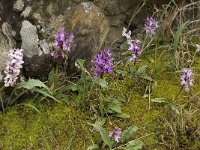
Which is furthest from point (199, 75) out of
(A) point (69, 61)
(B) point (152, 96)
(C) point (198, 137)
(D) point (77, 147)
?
(D) point (77, 147)

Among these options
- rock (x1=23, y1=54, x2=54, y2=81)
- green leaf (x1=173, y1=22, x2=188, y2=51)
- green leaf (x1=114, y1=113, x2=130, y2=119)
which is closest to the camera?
green leaf (x1=114, y1=113, x2=130, y2=119)

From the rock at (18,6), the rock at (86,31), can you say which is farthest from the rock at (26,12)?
the rock at (86,31)

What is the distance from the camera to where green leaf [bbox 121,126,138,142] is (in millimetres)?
3754

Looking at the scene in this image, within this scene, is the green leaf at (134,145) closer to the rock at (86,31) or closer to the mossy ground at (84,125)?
the mossy ground at (84,125)

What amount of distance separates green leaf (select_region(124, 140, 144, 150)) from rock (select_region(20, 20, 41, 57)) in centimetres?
122

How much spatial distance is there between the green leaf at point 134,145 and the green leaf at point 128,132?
6 cm

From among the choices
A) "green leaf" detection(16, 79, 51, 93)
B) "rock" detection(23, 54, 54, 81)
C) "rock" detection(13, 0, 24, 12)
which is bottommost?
"green leaf" detection(16, 79, 51, 93)

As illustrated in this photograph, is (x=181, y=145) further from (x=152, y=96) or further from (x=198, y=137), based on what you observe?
(x=152, y=96)

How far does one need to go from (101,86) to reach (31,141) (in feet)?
2.70

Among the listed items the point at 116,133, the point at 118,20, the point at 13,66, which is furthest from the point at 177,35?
the point at 13,66

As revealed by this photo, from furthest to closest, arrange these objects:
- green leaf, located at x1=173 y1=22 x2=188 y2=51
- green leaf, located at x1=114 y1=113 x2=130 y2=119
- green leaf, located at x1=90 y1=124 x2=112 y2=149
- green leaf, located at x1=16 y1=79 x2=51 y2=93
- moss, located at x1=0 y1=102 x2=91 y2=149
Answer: green leaf, located at x1=173 y1=22 x2=188 y2=51
green leaf, located at x1=114 y1=113 x2=130 y2=119
green leaf, located at x1=16 y1=79 x2=51 y2=93
moss, located at x1=0 y1=102 x2=91 y2=149
green leaf, located at x1=90 y1=124 x2=112 y2=149

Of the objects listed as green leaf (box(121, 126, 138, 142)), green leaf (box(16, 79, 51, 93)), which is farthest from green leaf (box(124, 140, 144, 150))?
green leaf (box(16, 79, 51, 93))

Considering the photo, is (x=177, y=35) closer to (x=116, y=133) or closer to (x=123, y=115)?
(x=123, y=115)

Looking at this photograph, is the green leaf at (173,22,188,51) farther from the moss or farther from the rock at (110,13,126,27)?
the moss
